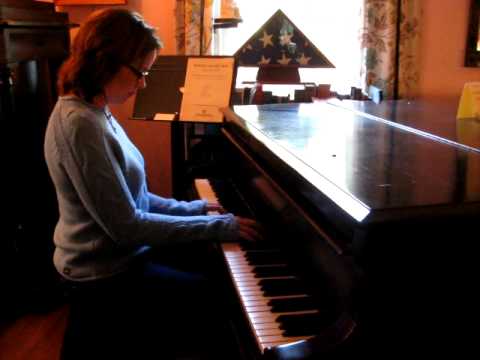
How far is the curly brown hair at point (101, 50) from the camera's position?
135 cm

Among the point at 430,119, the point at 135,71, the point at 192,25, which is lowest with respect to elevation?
the point at 430,119

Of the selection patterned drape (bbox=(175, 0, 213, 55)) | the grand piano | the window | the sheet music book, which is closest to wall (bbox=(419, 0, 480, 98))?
the window

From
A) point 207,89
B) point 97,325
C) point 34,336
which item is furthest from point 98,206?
point 34,336

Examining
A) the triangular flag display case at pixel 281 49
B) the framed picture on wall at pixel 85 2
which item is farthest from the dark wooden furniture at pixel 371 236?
the framed picture on wall at pixel 85 2

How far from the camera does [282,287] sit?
3.74 ft

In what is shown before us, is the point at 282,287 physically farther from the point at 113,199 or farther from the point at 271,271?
the point at 113,199

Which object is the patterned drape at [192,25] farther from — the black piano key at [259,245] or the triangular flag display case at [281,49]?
the black piano key at [259,245]

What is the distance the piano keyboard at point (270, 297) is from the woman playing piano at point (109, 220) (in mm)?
78

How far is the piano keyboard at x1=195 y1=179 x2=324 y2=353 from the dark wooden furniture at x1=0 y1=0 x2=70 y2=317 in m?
1.17

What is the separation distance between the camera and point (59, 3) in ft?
9.52

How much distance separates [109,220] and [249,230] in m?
0.36

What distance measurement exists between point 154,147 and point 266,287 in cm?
212

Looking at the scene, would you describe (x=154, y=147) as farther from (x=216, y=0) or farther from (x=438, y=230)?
(x=438, y=230)

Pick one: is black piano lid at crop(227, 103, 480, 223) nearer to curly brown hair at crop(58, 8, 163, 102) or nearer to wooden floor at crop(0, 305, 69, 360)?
curly brown hair at crop(58, 8, 163, 102)
